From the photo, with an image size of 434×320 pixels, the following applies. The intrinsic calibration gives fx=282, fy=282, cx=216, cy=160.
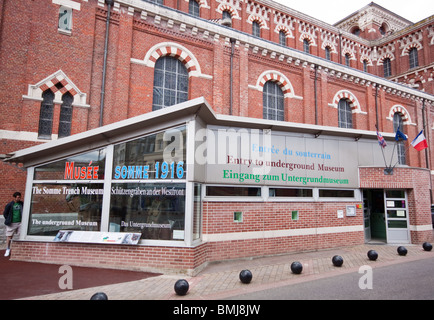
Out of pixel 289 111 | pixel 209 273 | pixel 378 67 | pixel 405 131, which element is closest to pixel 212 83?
pixel 289 111

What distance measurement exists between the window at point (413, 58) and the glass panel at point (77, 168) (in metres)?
33.0

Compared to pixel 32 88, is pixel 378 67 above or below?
above

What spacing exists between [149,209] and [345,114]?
17526 millimetres

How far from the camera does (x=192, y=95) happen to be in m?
14.5

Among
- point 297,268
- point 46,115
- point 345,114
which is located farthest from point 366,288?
point 345,114

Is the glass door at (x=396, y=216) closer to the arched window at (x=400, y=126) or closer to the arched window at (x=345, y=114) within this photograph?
the arched window at (x=345, y=114)

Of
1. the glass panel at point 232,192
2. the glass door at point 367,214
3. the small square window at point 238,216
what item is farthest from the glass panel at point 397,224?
the small square window at point 238,216

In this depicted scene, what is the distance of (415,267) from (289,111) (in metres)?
11.5

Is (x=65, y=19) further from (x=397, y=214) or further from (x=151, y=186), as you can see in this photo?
(x=397, y=214)

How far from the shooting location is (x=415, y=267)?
7.65 metres

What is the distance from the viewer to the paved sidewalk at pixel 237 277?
5.44m

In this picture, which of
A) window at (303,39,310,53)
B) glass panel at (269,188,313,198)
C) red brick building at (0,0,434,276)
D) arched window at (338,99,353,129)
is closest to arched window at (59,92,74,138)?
red brick building at (0,0,434,276)

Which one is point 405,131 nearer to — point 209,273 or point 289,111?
point 289,111
